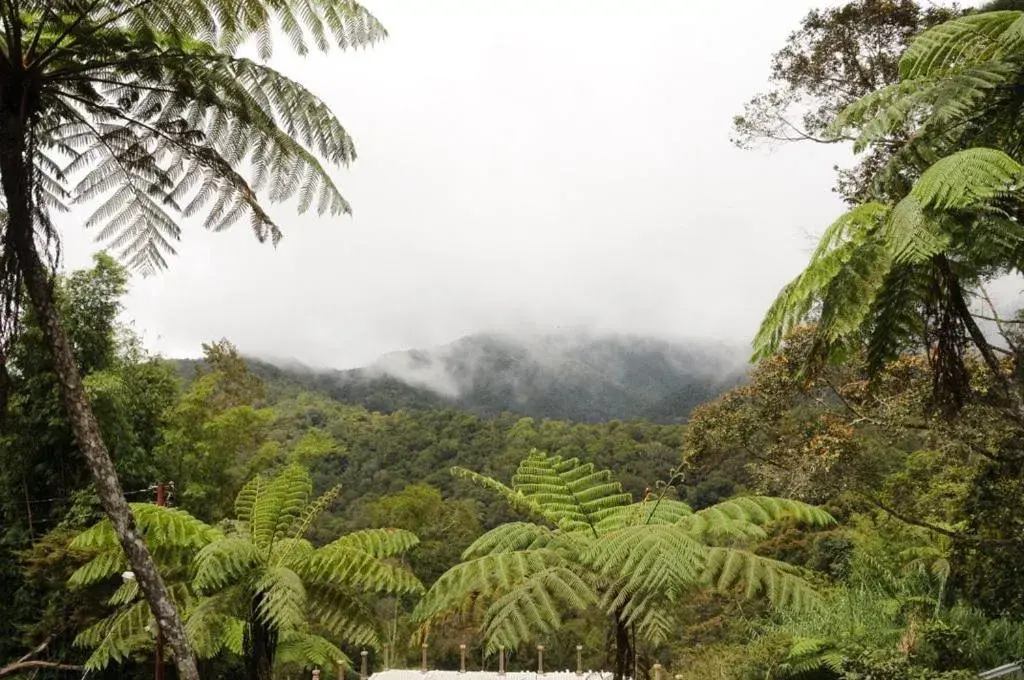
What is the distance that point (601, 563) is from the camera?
3336 mm

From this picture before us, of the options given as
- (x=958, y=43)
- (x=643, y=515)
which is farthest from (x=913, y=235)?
(x=643, y=515)

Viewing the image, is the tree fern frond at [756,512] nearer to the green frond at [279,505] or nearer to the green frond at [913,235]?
the green frond at [913,235]

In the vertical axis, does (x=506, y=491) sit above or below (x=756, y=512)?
above

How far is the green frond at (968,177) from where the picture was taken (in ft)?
8.03

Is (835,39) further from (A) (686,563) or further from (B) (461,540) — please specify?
(B) (461,540)

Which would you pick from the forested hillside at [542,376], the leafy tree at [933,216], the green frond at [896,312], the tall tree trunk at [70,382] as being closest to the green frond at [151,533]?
the tall tree trunk at [70,382]

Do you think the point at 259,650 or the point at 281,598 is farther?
the point at 259,650

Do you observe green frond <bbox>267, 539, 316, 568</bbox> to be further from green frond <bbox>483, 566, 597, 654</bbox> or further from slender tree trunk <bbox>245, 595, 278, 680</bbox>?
green frond <bbox>483, 566, 597, 654</bbox>

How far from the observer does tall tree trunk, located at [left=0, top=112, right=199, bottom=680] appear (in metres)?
3.51

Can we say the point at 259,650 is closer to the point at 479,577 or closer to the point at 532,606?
the point at 479,577

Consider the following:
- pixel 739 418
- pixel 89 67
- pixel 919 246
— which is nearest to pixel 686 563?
pixel 919 246

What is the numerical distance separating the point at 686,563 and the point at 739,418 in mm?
7394

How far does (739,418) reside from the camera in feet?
32.5

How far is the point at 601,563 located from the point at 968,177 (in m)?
2.20
